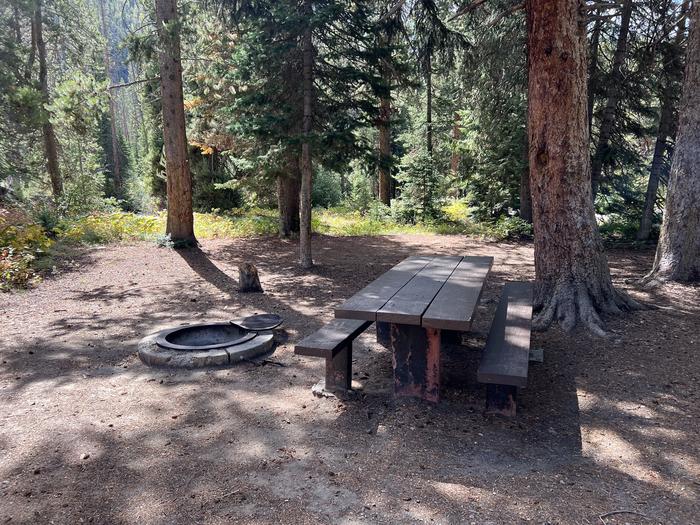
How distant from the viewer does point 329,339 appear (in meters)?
3.92

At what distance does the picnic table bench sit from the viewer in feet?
11.2

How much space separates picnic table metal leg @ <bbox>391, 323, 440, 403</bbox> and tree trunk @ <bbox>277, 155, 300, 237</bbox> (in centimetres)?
978

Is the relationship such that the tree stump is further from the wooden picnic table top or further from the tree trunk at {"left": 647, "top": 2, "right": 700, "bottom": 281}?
the tree trunk at {"left": 647, "top": 2, "right": 700, "bottom": 281}

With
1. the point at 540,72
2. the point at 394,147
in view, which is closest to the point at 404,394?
the point at 540,72

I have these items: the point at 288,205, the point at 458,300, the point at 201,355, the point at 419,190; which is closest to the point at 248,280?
the point at 201,355

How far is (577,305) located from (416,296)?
2698mm

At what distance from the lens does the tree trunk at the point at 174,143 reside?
1075 centimetres

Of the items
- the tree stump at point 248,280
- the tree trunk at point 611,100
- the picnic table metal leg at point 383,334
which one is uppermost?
the tree trunk at point 611,100

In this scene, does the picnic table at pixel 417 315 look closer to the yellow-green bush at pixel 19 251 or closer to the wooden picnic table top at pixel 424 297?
the wooden picnic table top at pixel 424 297

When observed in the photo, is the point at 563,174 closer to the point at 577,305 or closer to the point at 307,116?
the point at 577,305

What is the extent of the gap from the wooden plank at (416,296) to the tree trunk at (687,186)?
373 cm

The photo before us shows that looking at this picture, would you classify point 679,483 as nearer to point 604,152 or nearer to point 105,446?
point 105,446

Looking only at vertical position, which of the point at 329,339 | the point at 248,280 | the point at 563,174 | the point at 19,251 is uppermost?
the point at 563,174

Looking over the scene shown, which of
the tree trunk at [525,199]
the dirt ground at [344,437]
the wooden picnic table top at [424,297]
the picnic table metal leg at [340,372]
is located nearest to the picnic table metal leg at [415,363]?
the dirt ground at [344,437]
